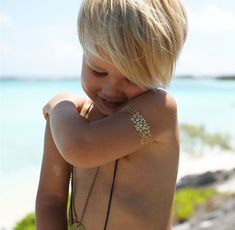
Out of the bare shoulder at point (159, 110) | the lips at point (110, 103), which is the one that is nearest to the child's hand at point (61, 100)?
the lips at point (110, 103)

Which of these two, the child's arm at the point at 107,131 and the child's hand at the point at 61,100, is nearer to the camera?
the child's arm at the point at 107,131

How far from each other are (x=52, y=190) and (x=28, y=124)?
16628mm

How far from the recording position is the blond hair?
1485 millimetres

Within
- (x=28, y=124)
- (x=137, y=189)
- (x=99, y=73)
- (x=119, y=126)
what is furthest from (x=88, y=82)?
(x=28, y=124)

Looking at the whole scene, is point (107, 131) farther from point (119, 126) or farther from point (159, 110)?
point (159, 110)

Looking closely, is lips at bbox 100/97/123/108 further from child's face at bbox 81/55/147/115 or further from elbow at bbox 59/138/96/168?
elbow at bbox 59/138/96/168

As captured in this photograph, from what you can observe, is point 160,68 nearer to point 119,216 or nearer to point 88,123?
point 88,123

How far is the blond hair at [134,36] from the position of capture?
149 cm

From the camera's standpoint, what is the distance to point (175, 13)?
1.59 meters

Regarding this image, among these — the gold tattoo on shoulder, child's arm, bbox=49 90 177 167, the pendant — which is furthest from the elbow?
the pendant

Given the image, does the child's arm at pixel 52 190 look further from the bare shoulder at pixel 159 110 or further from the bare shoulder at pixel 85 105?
the bare shoulder at pixel 159 110

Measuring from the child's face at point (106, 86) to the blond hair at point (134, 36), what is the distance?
0.09 ft

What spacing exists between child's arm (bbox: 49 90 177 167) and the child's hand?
3.3 inches

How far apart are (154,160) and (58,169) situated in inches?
12.4
